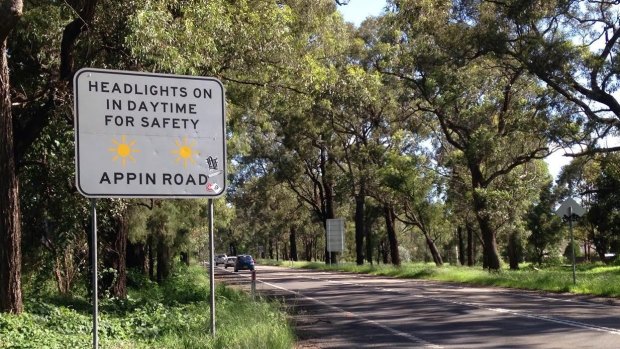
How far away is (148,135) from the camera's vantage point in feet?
20.8

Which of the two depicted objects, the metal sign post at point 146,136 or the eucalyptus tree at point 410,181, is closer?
the metal sign post at point 146,136

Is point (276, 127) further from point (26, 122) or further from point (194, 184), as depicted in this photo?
point (194, 184)

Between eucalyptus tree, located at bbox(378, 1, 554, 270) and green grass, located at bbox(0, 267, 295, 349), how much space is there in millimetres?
13630

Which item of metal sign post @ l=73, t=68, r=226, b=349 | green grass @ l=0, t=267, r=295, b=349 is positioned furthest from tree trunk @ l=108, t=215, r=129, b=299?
metal sign post @ l=73, t=68, r=226, b=349

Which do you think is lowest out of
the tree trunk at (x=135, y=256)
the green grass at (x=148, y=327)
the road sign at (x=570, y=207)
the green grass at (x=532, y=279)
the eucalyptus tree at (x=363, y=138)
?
the green grass at (x=532, y=279)

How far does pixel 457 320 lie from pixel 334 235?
36.5 metres

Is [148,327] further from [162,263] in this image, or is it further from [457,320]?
[162,263]

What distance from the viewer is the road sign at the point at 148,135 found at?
6027 millimetres

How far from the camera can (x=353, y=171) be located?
45.5 metres

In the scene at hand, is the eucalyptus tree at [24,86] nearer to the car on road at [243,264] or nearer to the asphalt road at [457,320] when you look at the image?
the asphalt road at [457,320]

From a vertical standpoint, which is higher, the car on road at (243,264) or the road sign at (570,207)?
the road sign at (570,207)

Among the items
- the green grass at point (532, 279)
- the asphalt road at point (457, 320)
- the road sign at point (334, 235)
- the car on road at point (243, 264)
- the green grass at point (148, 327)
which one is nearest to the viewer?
the green grass at point (148, 327)

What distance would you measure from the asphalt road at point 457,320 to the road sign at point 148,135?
6100 millimetres

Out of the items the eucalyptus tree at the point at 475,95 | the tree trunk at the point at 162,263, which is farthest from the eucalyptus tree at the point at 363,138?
the tree trunk at the point at 162,263
